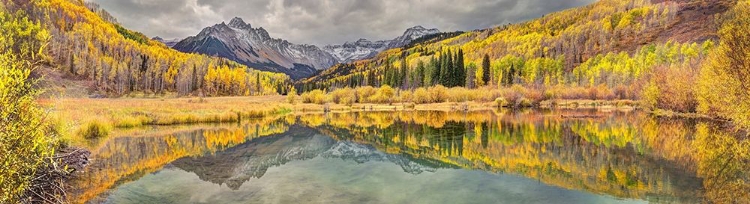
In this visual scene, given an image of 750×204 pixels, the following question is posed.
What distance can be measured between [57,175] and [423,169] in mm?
12715

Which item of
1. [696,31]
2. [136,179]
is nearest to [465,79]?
[696,31]

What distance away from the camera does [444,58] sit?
122 meters

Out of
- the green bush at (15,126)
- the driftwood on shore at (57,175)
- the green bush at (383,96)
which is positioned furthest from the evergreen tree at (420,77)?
the green bush at (15,126)

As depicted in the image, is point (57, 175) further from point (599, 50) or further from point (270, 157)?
point (599, 50)

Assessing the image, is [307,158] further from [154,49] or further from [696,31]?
[696,31]

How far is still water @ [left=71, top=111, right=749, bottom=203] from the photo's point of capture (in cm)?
1215

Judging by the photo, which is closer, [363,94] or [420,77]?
[363,94]

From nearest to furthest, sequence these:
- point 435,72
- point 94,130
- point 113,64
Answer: point 94,130
point 113,64
point 435,72

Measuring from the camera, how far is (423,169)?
665 inches

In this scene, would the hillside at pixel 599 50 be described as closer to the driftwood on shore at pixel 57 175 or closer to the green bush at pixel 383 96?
the green bush at pixel 383 96

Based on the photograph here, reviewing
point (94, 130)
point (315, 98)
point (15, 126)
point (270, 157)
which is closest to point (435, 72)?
point (315, 98)

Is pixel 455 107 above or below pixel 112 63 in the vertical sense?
below

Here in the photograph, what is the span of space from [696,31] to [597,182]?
571ft

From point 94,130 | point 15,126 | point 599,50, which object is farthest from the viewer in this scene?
point 599,50
